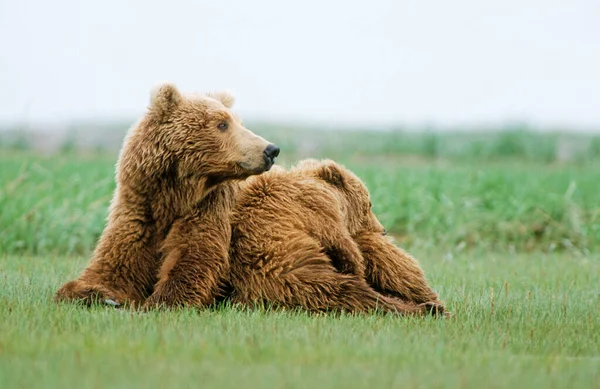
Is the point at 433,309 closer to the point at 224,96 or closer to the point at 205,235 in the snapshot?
the point at 205,235

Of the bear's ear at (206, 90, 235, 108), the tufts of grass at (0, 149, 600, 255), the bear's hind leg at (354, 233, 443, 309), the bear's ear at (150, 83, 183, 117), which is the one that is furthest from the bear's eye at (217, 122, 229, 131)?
the tufts of grass at (0, 149, 600, 255)

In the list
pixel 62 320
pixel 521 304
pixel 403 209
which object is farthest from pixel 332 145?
pixel 62 320

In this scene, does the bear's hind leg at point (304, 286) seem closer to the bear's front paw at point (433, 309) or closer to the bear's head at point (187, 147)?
the bear's front paw at point (433, 309)

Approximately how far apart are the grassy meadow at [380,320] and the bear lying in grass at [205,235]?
21 cm

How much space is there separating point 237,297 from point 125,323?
3.21 feet

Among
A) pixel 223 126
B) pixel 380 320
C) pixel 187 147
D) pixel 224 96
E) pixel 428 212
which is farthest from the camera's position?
pixel 428 212

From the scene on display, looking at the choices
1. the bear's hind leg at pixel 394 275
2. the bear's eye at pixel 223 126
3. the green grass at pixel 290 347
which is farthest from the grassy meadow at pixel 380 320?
the bear's eye at pixel 223 126

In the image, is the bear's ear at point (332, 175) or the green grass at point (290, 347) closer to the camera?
the green grass at point (290, 347)

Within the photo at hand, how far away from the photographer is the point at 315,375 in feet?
11.8

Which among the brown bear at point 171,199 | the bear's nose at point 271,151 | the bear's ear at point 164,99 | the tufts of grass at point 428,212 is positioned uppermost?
the bear's ear at point 164,99

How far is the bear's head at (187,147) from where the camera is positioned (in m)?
5.04

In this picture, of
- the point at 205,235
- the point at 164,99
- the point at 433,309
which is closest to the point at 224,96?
the point at 164,99

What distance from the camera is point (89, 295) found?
4.97 metres

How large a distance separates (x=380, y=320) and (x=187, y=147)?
1567mm
